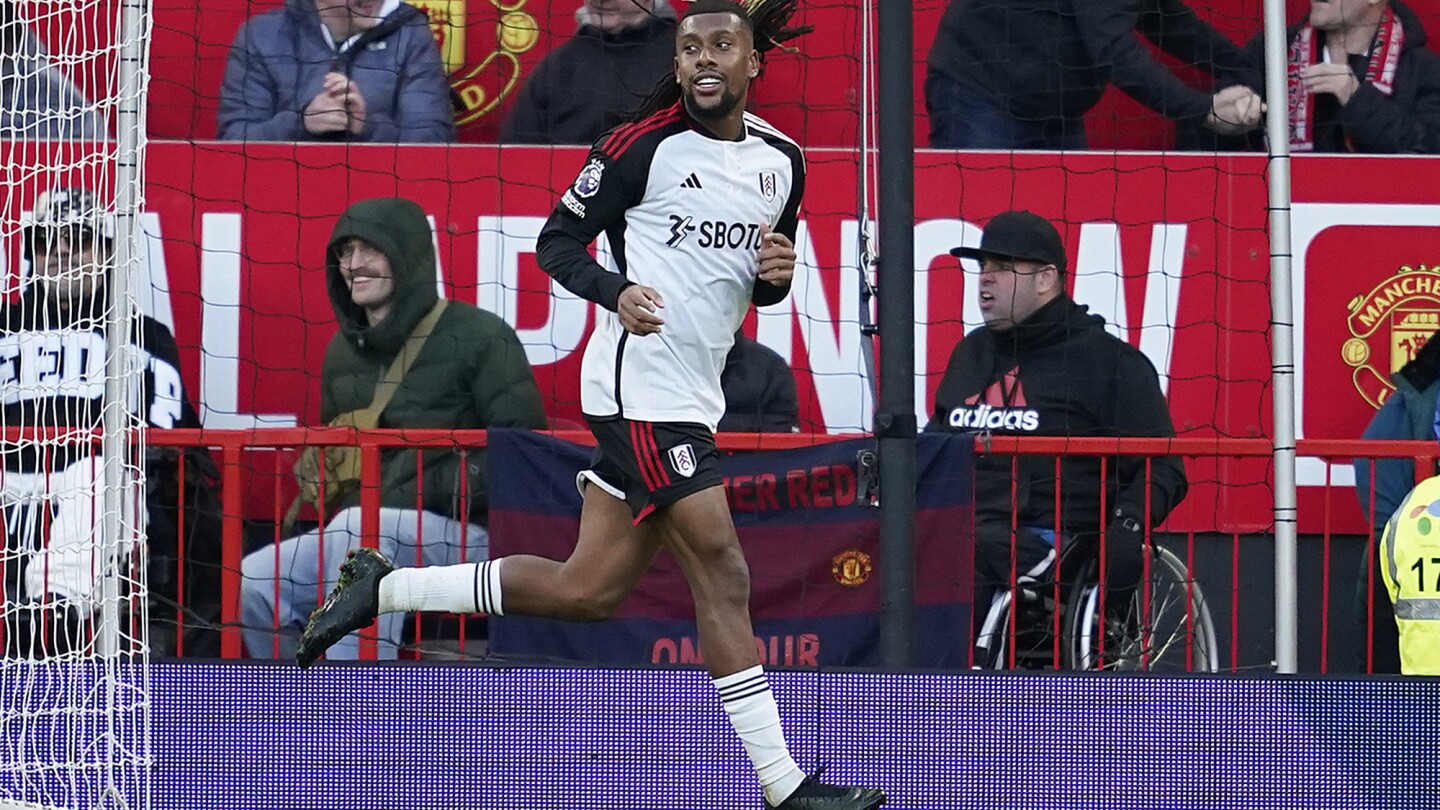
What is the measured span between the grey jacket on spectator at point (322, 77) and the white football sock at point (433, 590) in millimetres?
2702

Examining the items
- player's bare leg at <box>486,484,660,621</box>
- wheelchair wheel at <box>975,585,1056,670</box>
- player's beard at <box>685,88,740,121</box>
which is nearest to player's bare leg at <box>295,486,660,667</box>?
player's bare leg at <box>486,484,660,621</box>

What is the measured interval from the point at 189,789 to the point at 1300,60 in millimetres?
4716

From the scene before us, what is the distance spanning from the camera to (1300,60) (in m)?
7.68

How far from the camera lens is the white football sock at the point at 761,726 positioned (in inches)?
189

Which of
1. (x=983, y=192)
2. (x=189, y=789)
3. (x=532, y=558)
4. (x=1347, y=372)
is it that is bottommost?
(x=189, y=789)

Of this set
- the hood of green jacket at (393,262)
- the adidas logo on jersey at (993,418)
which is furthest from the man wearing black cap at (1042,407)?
the hood of green jacket at (393,262)

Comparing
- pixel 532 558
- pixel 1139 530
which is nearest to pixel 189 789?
pixel 532 558

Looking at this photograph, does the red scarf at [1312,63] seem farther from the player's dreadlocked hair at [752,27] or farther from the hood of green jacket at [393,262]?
the hood of green jacket at [393,262]

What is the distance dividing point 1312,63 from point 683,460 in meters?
3.87

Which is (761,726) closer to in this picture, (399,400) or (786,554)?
(786,554)

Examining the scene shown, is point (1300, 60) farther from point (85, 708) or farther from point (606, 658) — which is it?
point (85, 708)

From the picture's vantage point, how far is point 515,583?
5.10 m

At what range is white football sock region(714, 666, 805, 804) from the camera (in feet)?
15.8

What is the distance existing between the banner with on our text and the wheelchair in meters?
0.26
